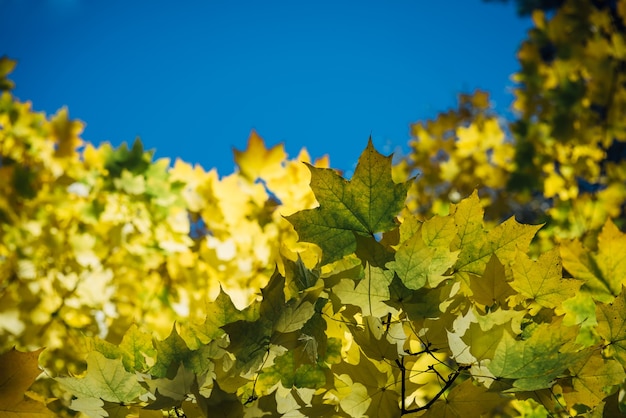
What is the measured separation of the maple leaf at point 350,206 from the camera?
0.53 m

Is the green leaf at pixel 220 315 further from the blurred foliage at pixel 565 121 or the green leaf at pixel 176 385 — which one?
the blurred foliage at pixel 565 121

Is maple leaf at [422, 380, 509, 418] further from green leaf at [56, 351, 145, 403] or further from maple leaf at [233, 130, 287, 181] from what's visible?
maple leaf at [233, 130, 287, 181]

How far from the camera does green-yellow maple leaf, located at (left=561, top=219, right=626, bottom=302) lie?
28.3 inches

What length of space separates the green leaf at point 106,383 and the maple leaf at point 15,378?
1.6 inches

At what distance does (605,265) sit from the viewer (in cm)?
73

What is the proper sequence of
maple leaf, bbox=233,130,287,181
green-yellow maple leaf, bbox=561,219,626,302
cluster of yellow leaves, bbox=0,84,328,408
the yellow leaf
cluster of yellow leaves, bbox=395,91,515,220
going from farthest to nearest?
cluster of yellow leaves, bbox=395,91,515,220 < the yellow leaf < maple leaf, bbox=233,130,287,181 < cluster of yellow leaves, bbox=0,84,328,408 < green-yellow maple leaf, bbox=561,219,626,302

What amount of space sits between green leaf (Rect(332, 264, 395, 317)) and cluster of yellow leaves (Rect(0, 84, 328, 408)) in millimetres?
681

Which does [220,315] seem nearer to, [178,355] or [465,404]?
[178,355]

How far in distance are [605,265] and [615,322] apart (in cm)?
19

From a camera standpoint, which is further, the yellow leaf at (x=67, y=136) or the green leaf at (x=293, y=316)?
the yellow leaf at (x=67, y=136)

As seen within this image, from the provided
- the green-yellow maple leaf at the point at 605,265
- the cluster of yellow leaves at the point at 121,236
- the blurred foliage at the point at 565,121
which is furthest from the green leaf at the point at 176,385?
the blurred foliage at the point at 565,121

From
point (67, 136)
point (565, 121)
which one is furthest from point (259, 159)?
point (565, 121)

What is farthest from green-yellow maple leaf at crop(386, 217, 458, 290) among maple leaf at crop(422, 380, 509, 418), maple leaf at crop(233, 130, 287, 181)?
maple leaf at crop(233, 130, 287, 181)

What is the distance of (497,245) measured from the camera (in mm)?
598
